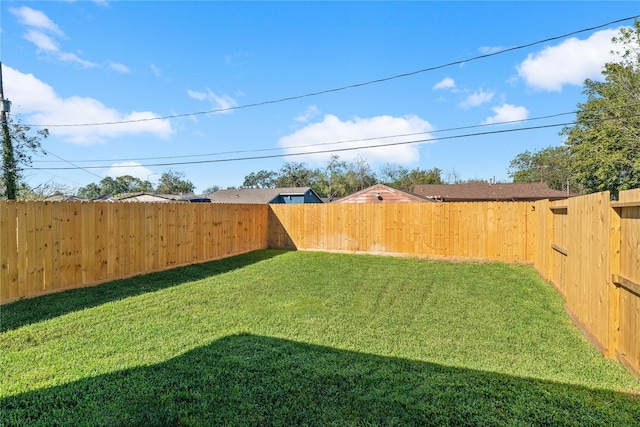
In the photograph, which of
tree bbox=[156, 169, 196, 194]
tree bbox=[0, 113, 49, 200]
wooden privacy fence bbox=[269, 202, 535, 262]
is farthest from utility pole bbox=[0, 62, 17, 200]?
tree bbox=[156, 169, 196, 194]

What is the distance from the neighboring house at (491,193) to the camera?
942 inches

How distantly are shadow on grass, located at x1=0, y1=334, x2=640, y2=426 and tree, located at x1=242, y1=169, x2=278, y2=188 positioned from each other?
162 feet

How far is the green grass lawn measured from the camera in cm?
208

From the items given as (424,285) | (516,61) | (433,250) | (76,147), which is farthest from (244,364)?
(76,147)

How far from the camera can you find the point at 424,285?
5.87 m

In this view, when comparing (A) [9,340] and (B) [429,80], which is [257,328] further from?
(B) [429,80]

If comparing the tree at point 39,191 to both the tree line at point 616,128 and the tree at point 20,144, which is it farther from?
the tree line at point 616,128

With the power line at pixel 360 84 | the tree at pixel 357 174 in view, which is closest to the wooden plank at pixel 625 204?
the power line at pixel 360 84

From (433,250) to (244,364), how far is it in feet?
23.9

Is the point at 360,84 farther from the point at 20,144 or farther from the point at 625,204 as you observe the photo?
the point at 20,144

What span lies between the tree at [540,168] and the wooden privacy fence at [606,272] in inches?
1758

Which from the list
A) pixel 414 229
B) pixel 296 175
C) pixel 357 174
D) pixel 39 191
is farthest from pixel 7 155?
pixel 296 175

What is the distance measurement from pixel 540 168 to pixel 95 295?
48.9 m

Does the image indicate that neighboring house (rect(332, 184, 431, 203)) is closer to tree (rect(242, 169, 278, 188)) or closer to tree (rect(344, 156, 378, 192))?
tree (rect(344, 156, 378, 192))
